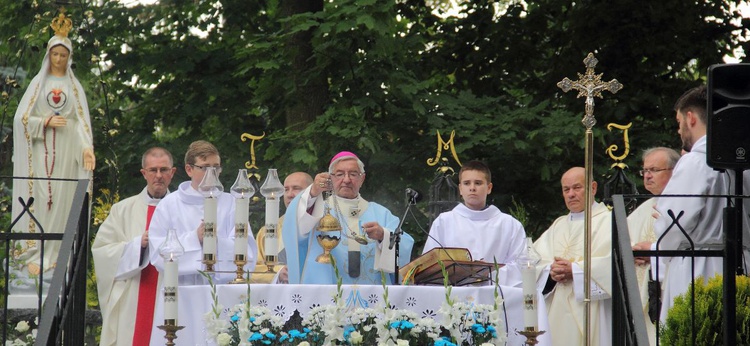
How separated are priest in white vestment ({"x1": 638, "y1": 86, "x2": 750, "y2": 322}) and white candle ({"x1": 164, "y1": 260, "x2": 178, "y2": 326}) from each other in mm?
2912

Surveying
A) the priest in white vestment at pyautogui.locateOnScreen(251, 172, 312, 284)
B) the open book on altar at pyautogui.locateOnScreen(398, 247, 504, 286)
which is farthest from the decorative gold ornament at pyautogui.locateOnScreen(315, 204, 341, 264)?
Result: the open book on altar at pyautogui.locateOnScreen(398, 247, 504, 286)

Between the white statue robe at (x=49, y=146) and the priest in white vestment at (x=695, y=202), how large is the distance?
226 inches

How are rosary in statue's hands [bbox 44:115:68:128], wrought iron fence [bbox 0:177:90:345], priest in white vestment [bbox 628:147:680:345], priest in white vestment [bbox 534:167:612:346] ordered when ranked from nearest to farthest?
wrought iron fence [bbox 0:177:90:345] → priest in white vestment [bbox 628:147:680:345] → priest in white vestment [bbox 534:167:612:346] → rosary in statue's hands [bbox 44:115:68:128]

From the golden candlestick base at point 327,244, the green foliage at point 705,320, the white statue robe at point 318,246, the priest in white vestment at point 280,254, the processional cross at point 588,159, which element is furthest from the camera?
the white statue robe at point 318,246

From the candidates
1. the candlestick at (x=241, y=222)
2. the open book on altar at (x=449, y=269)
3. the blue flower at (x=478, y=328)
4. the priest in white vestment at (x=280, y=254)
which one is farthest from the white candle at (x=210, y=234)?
the blue flower at (x=478, y=328)

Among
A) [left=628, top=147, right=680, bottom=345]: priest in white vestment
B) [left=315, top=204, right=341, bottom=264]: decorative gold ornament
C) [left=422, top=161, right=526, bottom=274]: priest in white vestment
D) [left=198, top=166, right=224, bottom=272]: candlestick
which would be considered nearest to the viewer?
[left=198, top=166, right=224, bottom=272]: candlestick

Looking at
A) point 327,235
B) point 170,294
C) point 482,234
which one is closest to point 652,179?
point 482,234

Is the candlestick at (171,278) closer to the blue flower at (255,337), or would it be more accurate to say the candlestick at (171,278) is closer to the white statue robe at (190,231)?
the blue flower at (255,337)

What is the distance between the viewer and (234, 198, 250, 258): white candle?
8016 millimetres

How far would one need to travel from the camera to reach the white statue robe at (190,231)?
29.7 ft

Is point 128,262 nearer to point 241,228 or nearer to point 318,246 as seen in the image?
point 318,246

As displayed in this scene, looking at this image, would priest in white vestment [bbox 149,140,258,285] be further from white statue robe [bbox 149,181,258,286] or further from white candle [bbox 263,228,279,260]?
white candle [bbox 263,228,279,260]

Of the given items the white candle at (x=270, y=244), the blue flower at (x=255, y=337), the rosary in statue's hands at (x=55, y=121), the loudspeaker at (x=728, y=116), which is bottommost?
the blue flower at (x=255, y=337)

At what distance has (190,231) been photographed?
30.7ft
